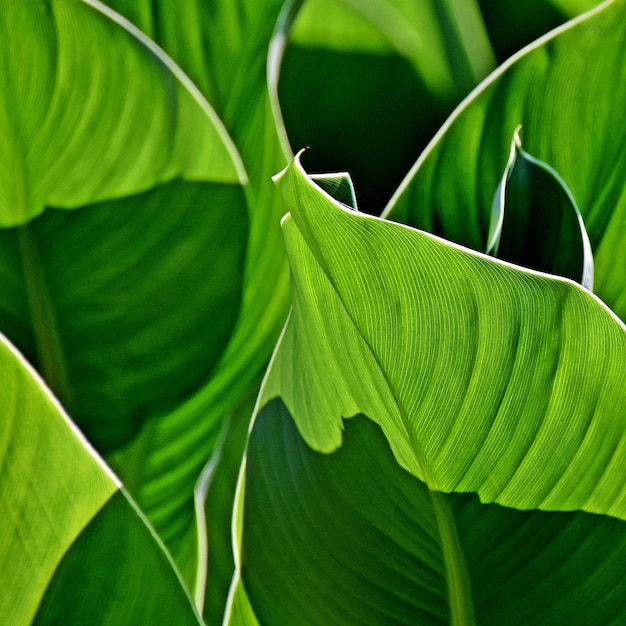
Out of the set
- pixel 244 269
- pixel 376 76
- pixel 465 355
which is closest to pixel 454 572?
pixel 465 355

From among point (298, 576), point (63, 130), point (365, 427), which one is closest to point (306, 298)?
point (365, 427)

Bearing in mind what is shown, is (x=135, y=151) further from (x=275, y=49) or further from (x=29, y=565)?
(x=29, y=565)

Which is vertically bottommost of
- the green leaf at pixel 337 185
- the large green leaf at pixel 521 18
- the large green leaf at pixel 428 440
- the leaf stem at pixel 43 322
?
the leaf stem at pixel 43 322

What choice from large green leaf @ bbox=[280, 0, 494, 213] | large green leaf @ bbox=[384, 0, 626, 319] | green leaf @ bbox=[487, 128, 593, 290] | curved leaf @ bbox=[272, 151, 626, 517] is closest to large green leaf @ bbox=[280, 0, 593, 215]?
large green leaf @ bbox=[280, 0, 494, 213]

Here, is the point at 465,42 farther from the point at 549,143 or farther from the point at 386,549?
the point at 386,549

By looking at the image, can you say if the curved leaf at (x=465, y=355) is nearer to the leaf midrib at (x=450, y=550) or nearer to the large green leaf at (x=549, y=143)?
the leaf midrib at (x=450, y=550)

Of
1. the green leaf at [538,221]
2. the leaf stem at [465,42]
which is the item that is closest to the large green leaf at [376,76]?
the leaf stem at [465,42]

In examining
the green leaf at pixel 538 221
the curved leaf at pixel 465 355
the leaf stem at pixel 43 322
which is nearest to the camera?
the curved leaf at pixel 465 355
